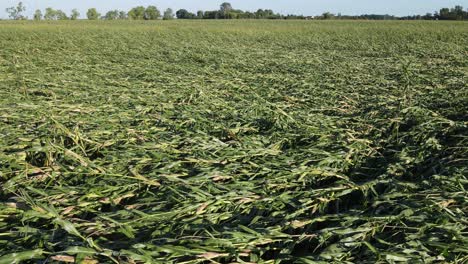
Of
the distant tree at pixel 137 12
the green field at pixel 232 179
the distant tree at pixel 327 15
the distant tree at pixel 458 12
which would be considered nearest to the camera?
the green field at pixel 232 179

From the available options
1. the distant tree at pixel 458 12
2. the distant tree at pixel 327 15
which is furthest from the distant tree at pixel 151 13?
the distant tree at pixel 458 12

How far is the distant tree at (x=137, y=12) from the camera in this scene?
11525 centimetres

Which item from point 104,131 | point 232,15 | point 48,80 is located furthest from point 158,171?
point 232,15

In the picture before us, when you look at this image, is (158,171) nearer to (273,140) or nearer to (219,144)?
(219,144)

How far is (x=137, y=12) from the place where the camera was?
11775 cm

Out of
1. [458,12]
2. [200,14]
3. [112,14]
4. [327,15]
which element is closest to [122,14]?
[112,14]

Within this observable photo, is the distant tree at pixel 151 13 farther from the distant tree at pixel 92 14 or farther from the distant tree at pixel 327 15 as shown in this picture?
the distant tree at pixel 327 15

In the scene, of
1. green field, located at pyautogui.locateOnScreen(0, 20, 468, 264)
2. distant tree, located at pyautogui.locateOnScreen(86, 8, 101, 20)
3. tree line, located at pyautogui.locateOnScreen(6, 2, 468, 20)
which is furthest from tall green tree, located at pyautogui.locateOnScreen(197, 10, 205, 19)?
green field, located at pyautogui.locateOnScreen(0, 20, 468, 264)

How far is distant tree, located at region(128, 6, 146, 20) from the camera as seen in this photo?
378 feet

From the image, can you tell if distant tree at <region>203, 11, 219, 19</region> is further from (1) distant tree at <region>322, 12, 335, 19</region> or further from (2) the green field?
(2) the green field

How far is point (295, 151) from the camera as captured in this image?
12.4 ft

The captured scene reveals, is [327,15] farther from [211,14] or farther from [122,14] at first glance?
[122,14]

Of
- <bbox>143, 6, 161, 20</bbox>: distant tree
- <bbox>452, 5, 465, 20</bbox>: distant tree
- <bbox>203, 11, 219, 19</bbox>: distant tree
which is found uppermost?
<bbox>143, 6, 161, 20</bbox>: distant tree

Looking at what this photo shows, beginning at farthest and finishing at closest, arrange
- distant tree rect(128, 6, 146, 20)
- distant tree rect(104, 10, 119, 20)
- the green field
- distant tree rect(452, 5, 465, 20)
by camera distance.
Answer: distant tree rect(104, 10, 119, 20) → distant tree rect(128, 6, 146, 20) → distant tree rect(452, 5, 465, 20) → the green field
